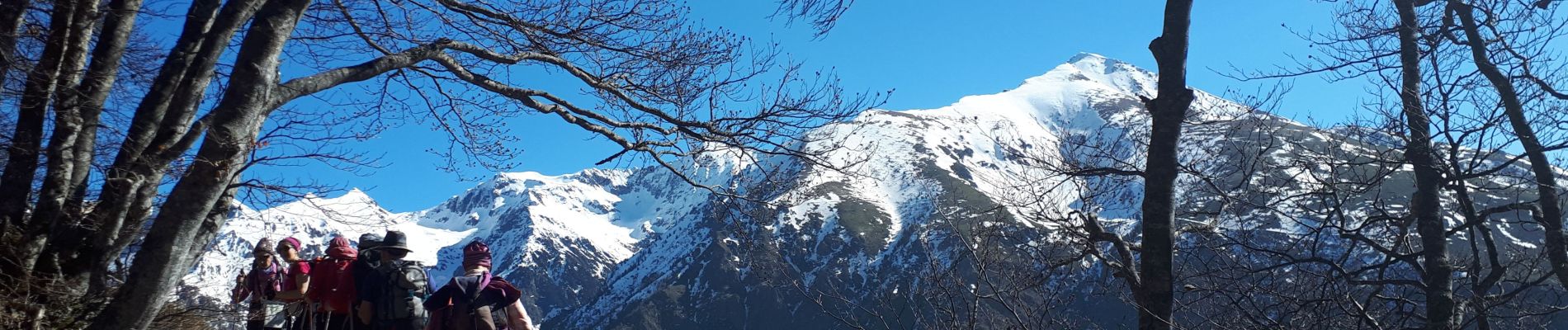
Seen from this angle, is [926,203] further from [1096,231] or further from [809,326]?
[809,326]

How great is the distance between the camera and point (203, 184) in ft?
17.6

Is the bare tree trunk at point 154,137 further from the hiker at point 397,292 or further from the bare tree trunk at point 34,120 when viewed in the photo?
the hiker at point 397,292

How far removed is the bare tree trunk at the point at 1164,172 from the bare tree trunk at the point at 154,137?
5.71 metres

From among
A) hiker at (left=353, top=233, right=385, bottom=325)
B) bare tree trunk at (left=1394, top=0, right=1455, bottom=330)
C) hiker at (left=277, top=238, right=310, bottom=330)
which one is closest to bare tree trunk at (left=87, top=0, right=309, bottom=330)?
hiker at (left=353, top=233, right=385, bottom=325)

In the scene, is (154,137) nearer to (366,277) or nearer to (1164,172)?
(366,277)

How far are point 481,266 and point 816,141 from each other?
334cm

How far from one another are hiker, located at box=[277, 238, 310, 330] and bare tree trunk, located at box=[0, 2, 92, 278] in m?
1.62

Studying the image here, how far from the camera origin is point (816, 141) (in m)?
8.53

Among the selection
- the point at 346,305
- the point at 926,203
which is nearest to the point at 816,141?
the point at 926,203

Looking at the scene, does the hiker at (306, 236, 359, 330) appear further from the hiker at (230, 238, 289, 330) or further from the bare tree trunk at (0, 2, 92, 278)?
the bare tree trunk at (0, 2, 92, 278)

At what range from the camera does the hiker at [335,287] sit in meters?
6.91

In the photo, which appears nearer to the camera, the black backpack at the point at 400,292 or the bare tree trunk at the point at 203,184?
the bare tree trunk at the point at 203,184

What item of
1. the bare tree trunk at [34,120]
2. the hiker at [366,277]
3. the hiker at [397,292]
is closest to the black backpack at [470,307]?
the hiker at [397,292]

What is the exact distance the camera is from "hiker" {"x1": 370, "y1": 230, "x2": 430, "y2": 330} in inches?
252
